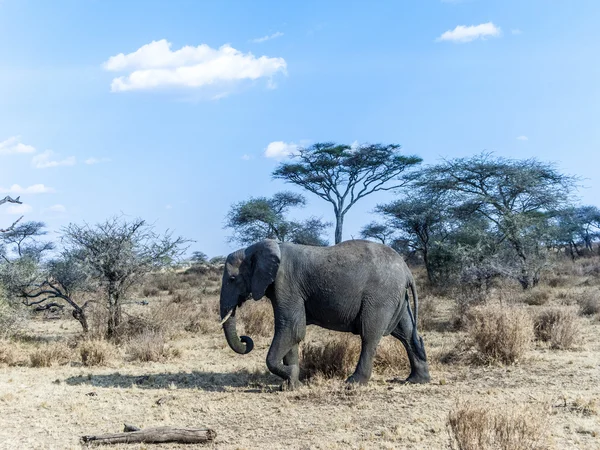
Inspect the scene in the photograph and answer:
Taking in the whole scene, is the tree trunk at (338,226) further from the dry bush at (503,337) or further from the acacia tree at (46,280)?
the dry bush at (503,337)

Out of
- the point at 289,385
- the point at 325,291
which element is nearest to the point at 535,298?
the point at 325,291

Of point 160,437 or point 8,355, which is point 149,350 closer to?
point 8,355

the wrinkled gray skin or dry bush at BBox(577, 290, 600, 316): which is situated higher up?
the wrinkled gray skin

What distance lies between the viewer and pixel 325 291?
8.25m

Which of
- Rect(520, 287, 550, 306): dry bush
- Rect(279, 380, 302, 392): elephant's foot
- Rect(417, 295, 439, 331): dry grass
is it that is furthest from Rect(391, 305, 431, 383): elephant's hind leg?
Rect(520, 287, 550, 306): dry bush

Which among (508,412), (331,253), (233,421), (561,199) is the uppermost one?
(561,199)

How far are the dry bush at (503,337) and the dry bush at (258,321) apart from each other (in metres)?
4.82

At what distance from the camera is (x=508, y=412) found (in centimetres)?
491

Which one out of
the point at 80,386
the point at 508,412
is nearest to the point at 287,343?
the point at 80,386

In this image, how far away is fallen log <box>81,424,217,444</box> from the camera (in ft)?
19.9

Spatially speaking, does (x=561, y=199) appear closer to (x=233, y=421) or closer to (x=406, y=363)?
(x=406, y=363)

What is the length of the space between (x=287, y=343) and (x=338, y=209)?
93.0 ft

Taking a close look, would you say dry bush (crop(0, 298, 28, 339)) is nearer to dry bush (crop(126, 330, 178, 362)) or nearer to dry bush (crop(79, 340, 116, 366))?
dry bush (crop(79, 340, 116, 366))

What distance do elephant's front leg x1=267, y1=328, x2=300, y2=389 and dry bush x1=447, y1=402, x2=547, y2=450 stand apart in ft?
11.4
